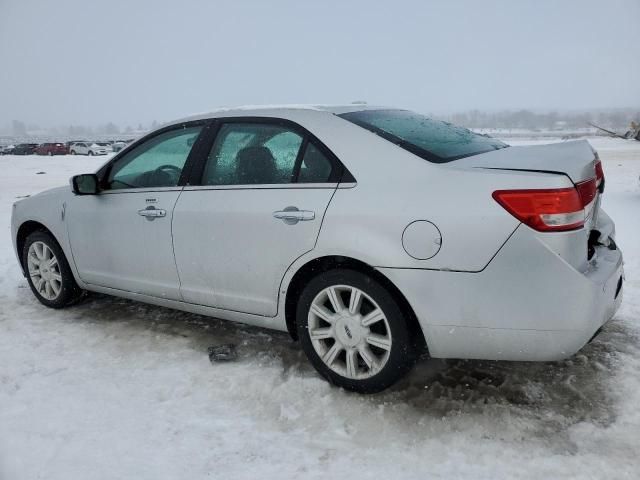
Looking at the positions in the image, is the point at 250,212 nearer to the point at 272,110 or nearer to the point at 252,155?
the point at 252,155

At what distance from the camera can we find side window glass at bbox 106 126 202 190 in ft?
11.7

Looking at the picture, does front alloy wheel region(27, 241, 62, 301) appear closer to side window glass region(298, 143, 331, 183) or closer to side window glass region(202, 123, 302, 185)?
side window glass region(202, 123, 302, 185)

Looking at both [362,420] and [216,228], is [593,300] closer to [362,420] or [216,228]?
[362,420]

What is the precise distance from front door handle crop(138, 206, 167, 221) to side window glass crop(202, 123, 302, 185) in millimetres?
370

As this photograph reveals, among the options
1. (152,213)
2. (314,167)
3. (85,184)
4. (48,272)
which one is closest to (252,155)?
(314,167)

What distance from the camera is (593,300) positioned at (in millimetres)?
2383

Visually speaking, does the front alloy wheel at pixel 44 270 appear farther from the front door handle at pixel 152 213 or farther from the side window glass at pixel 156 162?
the front door handle at pixel 152 213

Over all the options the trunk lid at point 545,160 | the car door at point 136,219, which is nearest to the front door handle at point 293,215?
the trunk lid at point 545,160

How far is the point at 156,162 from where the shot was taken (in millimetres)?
3750

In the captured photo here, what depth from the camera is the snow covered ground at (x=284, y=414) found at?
2340 mm

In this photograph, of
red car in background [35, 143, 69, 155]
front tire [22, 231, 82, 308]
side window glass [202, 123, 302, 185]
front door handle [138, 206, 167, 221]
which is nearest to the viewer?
side window glass [202, 123, 302, 185]

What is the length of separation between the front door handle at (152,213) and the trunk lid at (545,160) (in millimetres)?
1939

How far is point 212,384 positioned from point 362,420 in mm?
966

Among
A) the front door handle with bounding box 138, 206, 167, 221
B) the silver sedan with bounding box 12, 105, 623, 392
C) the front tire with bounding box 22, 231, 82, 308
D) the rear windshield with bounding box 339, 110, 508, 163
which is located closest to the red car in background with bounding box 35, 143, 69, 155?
the front tire with bounding box 22, 231, 82, 308
